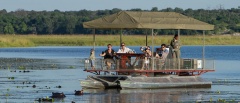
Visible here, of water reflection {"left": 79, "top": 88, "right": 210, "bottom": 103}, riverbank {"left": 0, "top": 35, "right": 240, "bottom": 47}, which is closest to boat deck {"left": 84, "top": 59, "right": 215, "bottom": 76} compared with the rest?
water reflection {"left": 79, "top": 88, "right": 210, "bottom": 103}

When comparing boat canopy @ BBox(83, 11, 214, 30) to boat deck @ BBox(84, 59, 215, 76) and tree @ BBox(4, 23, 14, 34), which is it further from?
tree @ BBox(4, 23, 14, 34)

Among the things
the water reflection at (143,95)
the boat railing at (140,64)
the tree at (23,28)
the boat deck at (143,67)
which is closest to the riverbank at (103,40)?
the tree at (23,28)

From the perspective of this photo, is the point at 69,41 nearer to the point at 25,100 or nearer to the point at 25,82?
the point at 25,82

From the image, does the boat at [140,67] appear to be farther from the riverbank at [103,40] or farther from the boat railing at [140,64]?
the riverbank at [103,40]

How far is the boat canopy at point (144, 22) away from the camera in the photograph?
128 ft

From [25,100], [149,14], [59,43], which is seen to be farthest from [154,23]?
[59,43]

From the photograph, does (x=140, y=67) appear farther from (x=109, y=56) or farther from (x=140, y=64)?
(x=109, y=56)

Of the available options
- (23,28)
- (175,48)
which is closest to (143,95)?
(175,48)

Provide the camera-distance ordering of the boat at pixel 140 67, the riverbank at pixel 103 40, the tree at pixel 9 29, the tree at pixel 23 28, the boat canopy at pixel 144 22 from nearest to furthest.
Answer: the boat at pixel 140 67 → the boat canopy at pixel 144 22 → the riverbank at pixel 103 40 → the tree at pixel 9 29 → the tree at pixel 23 28

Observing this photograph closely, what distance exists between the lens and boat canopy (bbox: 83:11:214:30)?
3909 centimetres

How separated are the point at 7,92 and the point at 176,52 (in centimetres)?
827

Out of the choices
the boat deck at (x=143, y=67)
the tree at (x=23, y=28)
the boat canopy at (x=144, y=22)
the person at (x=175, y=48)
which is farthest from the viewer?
the tree at (x=23, y=28)

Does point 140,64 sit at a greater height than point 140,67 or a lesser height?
greater

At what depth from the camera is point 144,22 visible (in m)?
39.2
